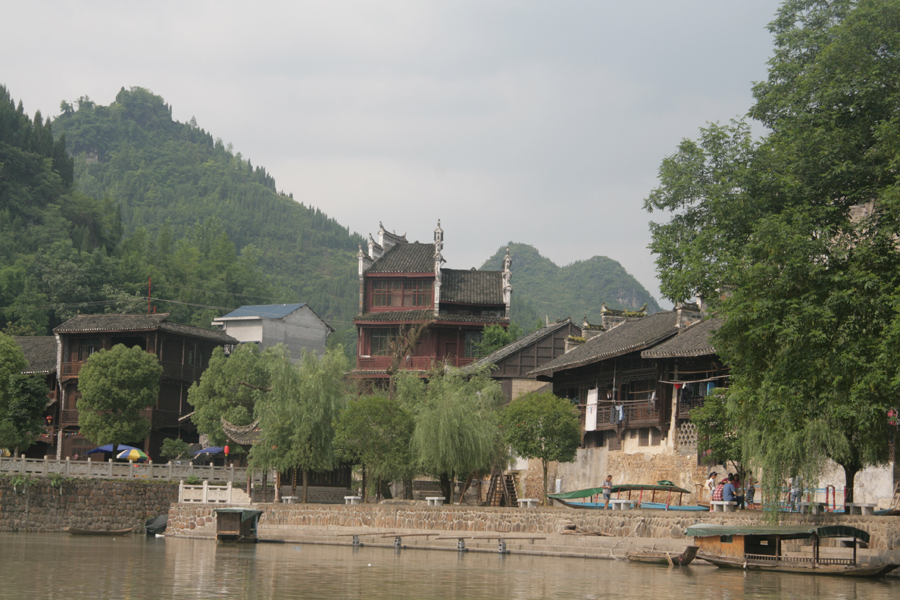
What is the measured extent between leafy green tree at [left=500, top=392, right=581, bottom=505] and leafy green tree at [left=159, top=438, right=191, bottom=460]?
23232 millimetres

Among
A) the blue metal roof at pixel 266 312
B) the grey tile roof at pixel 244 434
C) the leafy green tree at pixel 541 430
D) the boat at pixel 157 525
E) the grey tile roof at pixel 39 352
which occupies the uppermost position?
the blue metal roof at pixel 266 312

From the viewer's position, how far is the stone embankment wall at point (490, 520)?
82.0 ft

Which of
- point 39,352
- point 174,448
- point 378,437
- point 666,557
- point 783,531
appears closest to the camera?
point 783,531

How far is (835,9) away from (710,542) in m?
14.8

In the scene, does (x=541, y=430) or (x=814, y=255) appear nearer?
(x=814, y=255)

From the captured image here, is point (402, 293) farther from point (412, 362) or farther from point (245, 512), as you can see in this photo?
point (245, 512)

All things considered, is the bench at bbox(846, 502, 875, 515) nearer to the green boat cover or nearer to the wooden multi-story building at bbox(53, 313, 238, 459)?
the green boat cover

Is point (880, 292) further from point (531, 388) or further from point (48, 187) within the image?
point (48, 187)

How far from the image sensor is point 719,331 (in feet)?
82.0

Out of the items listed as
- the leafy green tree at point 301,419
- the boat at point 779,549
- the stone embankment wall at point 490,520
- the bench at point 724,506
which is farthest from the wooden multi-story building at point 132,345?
the boat at point 779,549

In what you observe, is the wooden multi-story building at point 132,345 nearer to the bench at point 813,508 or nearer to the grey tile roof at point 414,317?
the grey tile roof at point 414,317

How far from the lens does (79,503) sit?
47.5 metres

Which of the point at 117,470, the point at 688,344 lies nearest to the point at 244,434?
the point at 117,470

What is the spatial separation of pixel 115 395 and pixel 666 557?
3406cm
